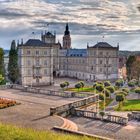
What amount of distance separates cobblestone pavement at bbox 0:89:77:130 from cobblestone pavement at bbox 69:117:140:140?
1983mm

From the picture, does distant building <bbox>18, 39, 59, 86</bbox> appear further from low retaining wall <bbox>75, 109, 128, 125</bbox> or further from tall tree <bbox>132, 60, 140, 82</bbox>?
low retaining wall <bbox>75, 109, 128, 125</bbox>

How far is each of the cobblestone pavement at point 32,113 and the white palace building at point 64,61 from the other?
122 ft

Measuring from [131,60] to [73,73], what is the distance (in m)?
20.8

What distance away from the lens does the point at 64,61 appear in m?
93.9

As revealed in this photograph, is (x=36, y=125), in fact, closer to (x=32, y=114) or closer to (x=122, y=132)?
(x=32, y=114)

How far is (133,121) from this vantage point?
2502 centimetres

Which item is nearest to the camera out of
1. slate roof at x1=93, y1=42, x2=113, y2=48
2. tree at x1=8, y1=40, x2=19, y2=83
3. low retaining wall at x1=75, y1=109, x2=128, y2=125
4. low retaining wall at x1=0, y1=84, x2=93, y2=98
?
low retaining wall at x1=75, y1=109, x2=128, y2=125

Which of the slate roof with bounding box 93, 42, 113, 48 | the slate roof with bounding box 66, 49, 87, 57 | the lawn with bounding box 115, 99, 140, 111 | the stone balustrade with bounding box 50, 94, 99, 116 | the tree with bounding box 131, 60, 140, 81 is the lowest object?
the lawn with bounding box 115, 99, 140, 111

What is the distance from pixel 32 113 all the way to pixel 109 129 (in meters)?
6.82

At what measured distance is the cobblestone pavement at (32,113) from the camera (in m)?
20.8

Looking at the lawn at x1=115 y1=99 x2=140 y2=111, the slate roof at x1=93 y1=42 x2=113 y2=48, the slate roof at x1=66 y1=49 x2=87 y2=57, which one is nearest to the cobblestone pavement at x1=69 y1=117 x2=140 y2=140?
the lawn at x1=115 y1=99 x2=140 y2=111

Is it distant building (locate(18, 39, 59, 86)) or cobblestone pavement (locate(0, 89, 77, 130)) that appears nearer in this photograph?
cobblestone pavement (locate(0, 89, 77, 130))

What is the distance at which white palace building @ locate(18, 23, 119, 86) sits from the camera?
2756 inches

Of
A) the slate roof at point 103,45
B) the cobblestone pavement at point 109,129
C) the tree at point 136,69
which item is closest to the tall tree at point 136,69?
the tree at point 136,69
